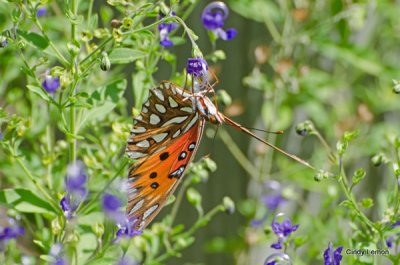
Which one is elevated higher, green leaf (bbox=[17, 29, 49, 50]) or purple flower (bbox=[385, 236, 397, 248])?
green leaf (bbox=[17, 29, 49, 50])

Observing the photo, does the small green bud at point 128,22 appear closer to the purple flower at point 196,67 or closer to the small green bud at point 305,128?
the purple flower at point 196,67

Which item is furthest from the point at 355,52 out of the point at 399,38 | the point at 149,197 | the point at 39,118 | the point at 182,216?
the point at 149,197

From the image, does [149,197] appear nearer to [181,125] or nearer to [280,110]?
[181,125]

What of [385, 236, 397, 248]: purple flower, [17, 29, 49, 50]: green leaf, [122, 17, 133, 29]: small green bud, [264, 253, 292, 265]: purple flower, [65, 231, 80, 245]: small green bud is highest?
[122, 17, 133, 29]: small green bud

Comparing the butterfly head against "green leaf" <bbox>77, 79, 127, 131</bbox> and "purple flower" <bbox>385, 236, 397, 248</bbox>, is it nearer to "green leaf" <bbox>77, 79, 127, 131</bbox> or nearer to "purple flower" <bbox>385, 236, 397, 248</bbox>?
"green leaf" <bbox>77, 79, 127, 131</bbox>

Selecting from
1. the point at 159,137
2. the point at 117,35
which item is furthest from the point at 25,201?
the point at 117,35

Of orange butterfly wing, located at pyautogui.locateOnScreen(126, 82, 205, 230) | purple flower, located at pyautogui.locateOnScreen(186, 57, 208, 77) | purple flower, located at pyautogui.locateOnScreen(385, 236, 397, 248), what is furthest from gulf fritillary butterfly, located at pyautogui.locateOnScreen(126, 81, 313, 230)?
purple flower, located at pyautogui.locateOnScreen(385, 236, 397, 248)

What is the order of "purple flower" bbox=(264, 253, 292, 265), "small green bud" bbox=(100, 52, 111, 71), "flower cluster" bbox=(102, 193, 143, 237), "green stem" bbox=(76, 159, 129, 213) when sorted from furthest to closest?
"green stem" bbox=(76, 159, 129, 213) → "purple flower" bbox=(264, 253, 292, 265) → "small green bud" bbox=(100, 52, 111, 71) → "flower cluster" bbox=(102, 193, 143, 237)
